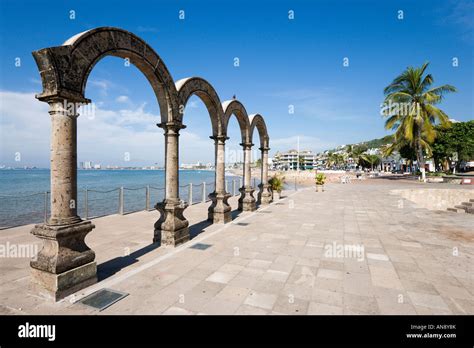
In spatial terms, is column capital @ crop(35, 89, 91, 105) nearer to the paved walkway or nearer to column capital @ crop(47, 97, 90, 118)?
column capital @ crop(47, 97, 90, 118)

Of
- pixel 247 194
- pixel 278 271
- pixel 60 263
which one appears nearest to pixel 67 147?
pixel 60 263

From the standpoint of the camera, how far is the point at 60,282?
363 centimetres

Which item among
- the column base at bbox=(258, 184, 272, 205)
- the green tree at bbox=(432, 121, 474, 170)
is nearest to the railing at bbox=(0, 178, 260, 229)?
the column base at bbox=(258, 184, 272, 205)

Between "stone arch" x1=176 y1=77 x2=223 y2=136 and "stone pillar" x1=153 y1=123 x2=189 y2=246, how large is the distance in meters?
0.51

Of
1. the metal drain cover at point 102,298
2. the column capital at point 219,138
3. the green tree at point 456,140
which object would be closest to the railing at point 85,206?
the column capital at point 219,138

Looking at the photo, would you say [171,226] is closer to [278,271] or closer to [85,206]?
[278,271]

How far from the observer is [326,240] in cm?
667

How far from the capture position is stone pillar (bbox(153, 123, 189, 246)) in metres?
6.28

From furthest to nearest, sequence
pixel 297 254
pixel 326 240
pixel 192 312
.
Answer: pixel 326 240 < pixel 297 254 < pixel 192 312

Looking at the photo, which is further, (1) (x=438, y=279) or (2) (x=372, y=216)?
(2) (x=372, y=216)

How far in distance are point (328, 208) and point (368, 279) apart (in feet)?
25.7

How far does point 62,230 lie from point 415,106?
3370 cm
